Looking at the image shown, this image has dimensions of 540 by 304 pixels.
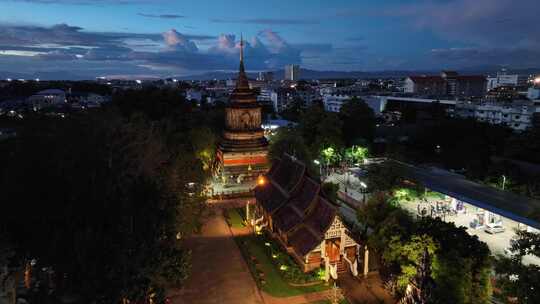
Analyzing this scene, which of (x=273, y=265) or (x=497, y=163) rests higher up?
(x=497, y=163)

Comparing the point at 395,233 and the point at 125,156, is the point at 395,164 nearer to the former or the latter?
the point at 395,233

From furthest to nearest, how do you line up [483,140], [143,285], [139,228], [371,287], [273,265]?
1. [483,140]
2. [273,265]
3. [371,287]
4. [139,228]
5. [143,285]

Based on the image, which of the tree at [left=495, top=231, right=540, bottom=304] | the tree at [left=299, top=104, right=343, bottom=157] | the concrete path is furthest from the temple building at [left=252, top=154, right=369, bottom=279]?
the tree at [left=299, top=104, right=343, bottom=157]

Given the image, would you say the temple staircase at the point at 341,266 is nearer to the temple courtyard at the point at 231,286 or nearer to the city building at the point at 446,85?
the temple courtyard at the point at 231,286

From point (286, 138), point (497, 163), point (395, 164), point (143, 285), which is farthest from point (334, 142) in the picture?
point (143, 285)

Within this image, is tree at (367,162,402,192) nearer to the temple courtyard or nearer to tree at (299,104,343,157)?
the temple courtyard

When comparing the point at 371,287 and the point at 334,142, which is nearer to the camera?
the point at 371,287

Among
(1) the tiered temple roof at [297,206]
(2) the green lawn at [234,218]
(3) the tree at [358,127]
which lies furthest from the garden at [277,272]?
(3) the tree at [358,127]

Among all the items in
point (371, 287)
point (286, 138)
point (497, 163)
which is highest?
point (286, 138)
